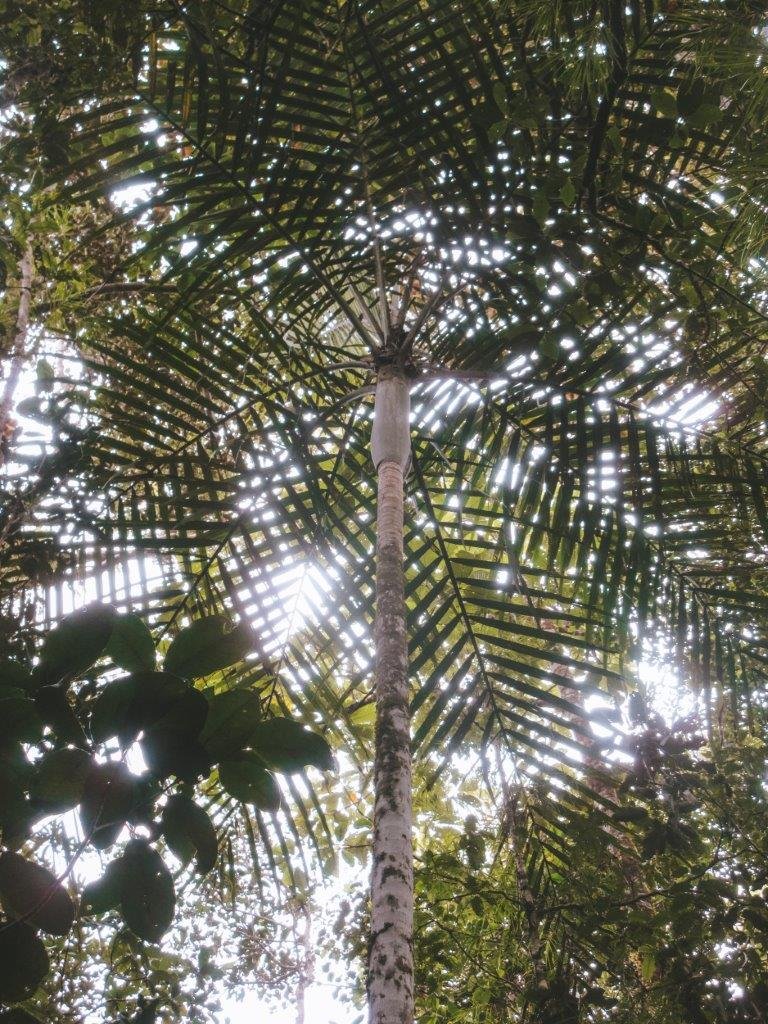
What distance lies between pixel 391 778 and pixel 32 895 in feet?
2.84

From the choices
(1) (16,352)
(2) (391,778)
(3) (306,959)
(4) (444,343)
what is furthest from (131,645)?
(3) (306,959)

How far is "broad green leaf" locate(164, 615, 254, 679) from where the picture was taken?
2.51 feet

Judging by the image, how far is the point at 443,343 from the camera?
9.78ft

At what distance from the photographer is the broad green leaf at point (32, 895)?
67cm

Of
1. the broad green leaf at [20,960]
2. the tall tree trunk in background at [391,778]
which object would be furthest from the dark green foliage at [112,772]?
the tall tree trunk in background at [391,778]

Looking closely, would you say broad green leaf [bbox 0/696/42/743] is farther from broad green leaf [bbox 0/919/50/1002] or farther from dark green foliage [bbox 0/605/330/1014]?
broad green leaf [bbox 0/919/50/1002]

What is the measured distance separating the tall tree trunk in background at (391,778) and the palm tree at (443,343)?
22 mm

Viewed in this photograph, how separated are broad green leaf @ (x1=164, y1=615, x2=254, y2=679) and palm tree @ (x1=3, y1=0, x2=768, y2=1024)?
1077 millimetres

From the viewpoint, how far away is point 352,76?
2781 mm

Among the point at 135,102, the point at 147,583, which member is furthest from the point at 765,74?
the point at 147,583

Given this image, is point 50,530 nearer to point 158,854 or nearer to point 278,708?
point 278,708

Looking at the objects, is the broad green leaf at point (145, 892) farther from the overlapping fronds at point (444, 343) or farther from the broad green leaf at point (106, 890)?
the overlapping fronds at point (444, 343)

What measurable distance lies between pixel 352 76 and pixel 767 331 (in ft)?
5.81

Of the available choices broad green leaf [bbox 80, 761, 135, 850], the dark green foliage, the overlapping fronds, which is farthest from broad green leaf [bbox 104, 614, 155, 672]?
the overlapping fronds
